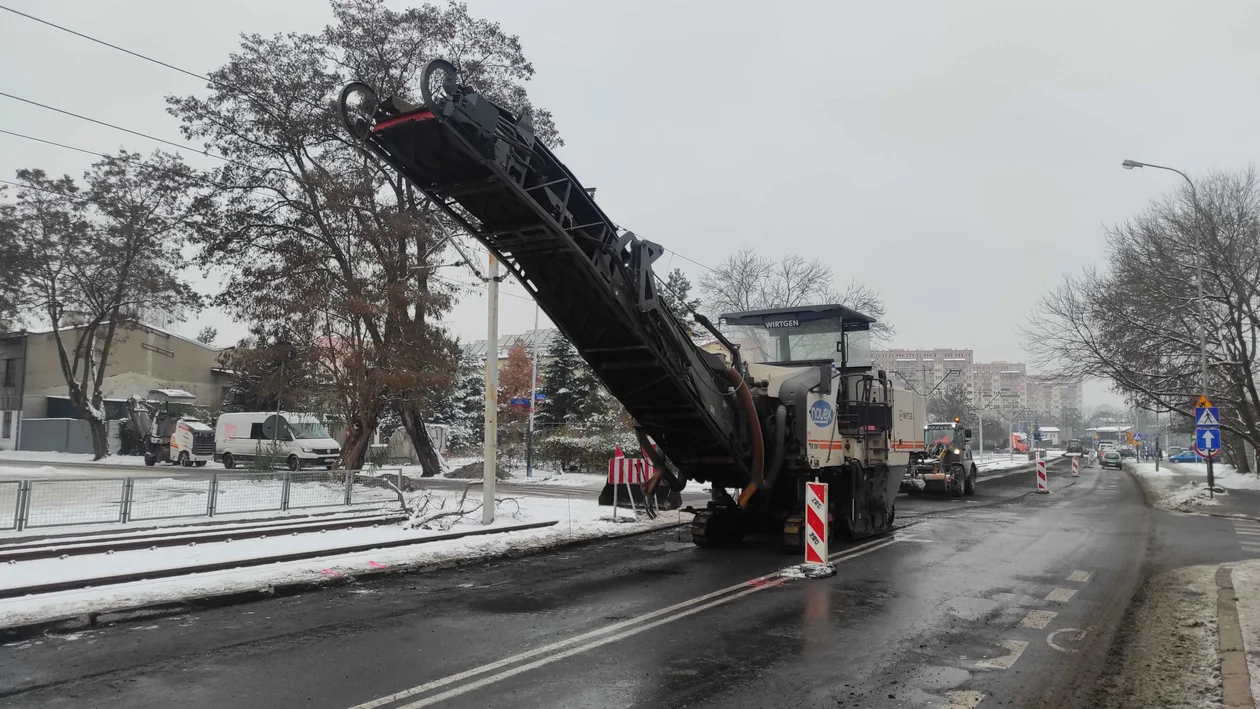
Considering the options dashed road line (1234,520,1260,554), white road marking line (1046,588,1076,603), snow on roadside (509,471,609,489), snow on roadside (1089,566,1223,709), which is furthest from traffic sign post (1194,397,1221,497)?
snow on roadside (509,471,609,489)

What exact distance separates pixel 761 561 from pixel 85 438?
46003 mm

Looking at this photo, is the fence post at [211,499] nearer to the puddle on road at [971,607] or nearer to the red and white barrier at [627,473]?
the red and white barrier at [627,473]

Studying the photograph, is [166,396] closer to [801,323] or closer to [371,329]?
[371,329]

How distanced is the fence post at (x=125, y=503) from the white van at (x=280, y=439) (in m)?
15.5

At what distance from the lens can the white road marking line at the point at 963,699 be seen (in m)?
5.11

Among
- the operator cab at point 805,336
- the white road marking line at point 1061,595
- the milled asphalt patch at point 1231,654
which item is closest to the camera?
the milled asphalt patch at point 1231,654

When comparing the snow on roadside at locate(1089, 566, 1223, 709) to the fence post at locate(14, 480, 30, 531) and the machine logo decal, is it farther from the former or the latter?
the fence post at locate(14, 480, 30, 531)

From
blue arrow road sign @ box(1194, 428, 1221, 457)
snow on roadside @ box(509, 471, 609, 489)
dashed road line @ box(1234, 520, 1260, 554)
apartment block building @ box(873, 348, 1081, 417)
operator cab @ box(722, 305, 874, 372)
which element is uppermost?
apartment block building @ box(873, 348, 1081, 417)

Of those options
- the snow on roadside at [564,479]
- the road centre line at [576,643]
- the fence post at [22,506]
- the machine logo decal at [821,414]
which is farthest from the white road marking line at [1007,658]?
the snow on roadside at [564,479]

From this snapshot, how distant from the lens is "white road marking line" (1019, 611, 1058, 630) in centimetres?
734

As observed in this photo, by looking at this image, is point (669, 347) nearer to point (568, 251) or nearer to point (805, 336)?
point (568, 251)

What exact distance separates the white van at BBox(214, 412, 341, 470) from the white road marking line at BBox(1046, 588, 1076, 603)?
23.9 metres

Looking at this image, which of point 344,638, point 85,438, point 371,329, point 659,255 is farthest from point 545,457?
point 85,438

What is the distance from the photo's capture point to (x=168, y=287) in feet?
125
